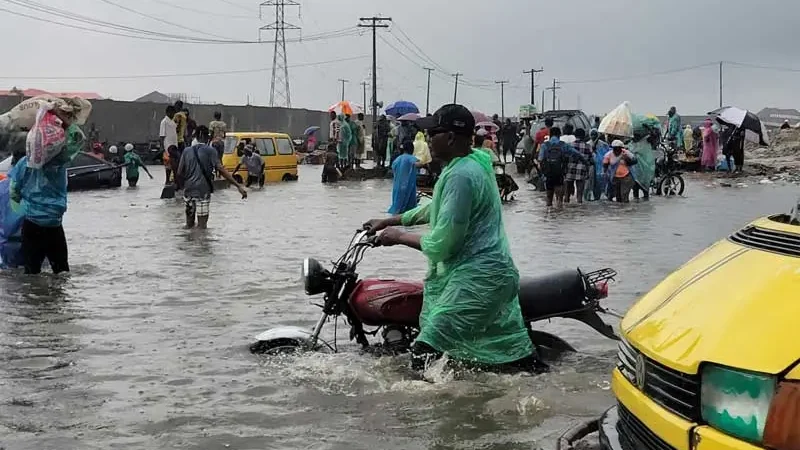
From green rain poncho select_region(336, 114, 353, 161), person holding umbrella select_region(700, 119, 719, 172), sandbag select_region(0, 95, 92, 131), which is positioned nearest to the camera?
sandbag select_region(0, 95, 92, 131)

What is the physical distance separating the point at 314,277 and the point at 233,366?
3.17ft

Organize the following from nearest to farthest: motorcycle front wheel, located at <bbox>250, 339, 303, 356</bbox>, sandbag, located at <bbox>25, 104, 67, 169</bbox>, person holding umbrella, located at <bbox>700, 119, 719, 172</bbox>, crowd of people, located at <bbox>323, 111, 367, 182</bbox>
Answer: motorcycle front wheel, located at <bbox>250, 339, 303, 356</bbox>, sandbag, located at <bbox>25, 104, 67, 169</bbox>, crowd of people, located at <bbox>323, 111, 367, 182</bbox>, person holding umbrella, located at <bbox>700, 119, 719, 172</bbox>

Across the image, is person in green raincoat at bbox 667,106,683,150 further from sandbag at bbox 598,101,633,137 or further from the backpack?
the backpack

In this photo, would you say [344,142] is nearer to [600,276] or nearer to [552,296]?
[600,276]

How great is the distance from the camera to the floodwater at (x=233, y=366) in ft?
16.4

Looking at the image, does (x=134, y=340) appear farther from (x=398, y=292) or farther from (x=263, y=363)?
(x=398, y=292)

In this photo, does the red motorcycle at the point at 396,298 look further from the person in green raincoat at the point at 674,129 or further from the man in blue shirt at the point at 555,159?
the person in green raincoat at the point at 674,129

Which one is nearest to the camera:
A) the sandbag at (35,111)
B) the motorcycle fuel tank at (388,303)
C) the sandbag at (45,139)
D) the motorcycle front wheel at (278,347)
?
the motorcycle fuel tank at (388,303)

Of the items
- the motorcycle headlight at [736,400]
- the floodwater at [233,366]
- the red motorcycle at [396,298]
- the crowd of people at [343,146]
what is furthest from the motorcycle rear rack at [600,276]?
the crowd of people at [343,146]

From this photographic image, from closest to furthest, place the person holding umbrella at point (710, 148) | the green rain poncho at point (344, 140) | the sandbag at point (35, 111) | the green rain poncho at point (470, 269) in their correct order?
the green rain poncho at point (470, 269)
the sandbag at point (35, 111)
the green rain poncho at point (344, 140)
the person holding umbrella at point (710, 148)

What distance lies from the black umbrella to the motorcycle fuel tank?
26585mm

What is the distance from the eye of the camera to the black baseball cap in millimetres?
5402

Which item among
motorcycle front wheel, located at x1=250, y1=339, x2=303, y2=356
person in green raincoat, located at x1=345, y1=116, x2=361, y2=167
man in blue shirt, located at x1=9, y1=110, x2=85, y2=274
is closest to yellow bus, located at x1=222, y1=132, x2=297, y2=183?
person in green raincoat, located at x1=345, y1=116, x2=361, y2=167

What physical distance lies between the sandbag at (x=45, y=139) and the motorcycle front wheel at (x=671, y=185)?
1727 cm
